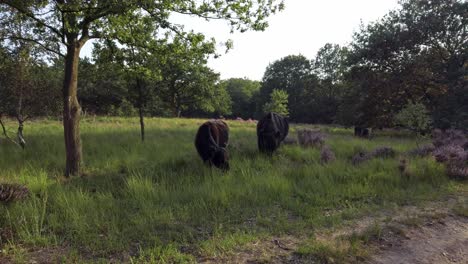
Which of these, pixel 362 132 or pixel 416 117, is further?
pixel 362 132

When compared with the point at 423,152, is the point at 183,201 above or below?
below

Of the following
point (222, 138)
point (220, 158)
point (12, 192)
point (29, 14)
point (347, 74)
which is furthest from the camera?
point (347, 74)

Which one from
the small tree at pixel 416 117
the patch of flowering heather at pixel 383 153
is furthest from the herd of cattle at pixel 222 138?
the small tree at pixel 416 117

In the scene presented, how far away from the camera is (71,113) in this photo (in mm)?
8156

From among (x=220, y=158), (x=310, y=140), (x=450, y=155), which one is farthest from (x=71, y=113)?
(x=450, y=155)

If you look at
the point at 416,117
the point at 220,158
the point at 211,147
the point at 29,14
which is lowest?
the point at 220,158

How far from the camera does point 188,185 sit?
6902 mm

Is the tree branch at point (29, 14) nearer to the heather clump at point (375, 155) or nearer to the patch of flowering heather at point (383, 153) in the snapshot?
the heather clump at point (375, 155)

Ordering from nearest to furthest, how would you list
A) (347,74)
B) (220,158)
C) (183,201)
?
1. (183,201)
2. (220,158)
3. (347,74)

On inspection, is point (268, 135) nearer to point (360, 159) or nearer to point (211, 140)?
point (211, 140)

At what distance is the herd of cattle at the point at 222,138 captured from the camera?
8.48m

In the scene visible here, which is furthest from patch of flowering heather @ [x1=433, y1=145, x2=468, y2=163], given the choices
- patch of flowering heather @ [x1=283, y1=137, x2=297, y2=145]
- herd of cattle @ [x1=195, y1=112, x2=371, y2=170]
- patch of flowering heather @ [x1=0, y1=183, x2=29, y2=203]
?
patch of flowering heather @ [x1=0, y1=183, x2=29, y2=203]

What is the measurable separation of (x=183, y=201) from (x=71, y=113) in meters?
4.03

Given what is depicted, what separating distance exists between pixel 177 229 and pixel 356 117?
21.3 meters
